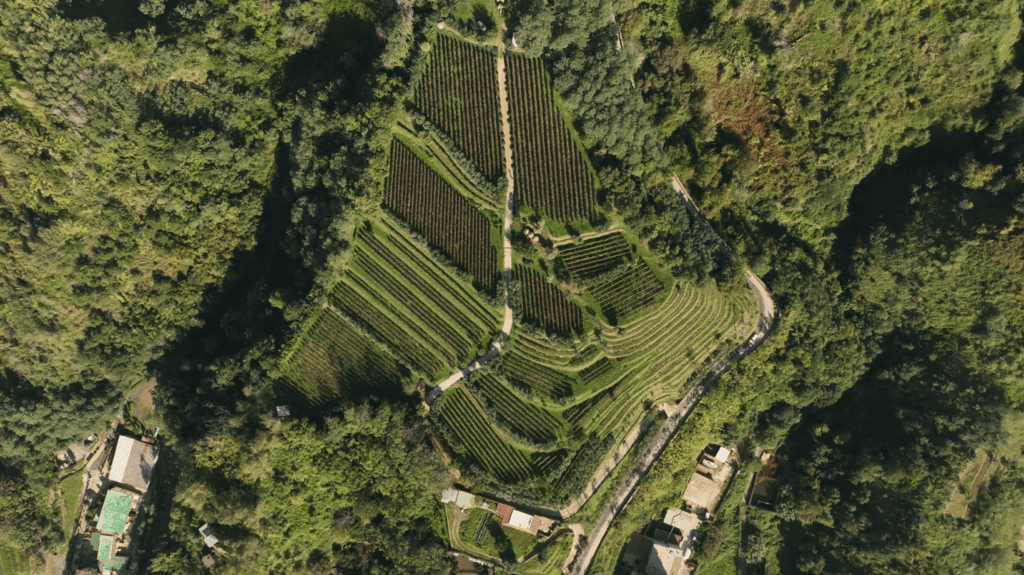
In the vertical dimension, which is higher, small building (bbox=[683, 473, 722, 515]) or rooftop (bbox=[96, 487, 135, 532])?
small building (bbox=[683, 473, 722, 515])

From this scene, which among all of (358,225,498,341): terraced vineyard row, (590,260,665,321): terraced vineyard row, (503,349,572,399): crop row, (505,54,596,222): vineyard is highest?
(505,54,596,222): vineyard

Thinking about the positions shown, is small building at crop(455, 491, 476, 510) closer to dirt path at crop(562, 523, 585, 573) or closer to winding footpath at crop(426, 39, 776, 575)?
winding footpath at crop(426, 39, 776, 575)

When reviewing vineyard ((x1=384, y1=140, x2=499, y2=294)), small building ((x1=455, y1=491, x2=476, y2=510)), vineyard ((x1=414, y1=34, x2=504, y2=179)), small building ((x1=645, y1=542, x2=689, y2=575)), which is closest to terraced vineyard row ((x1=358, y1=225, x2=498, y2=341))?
vineyard ((x1=384, y1=140, x2=499, y2=294))

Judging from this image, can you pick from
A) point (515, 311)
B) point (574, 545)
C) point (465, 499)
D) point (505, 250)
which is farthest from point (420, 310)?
point (574, 545)

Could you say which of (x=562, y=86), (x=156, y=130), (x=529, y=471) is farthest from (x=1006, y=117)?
(x=156, y=130)

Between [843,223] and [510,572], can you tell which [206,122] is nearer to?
[510,572]

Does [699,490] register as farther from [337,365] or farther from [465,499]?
[337,365]

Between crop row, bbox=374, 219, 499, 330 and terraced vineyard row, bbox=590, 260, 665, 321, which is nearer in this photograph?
crop row, bbox=374, 219, 499, 330
